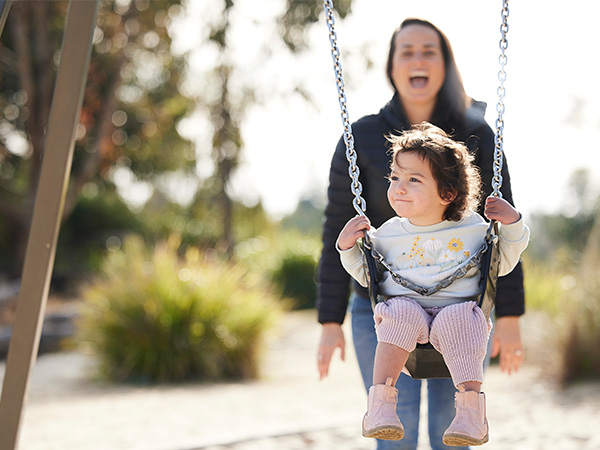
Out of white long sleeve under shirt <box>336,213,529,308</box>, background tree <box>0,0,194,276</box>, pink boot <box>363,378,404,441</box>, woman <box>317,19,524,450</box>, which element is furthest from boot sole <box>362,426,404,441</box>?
background tree <box>0,0,194,276</box>

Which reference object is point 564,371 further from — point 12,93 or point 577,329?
point 12,93

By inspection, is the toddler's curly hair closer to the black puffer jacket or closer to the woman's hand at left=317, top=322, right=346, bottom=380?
the black puffer jacket

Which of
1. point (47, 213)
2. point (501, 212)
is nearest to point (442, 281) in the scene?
point (501, 212)

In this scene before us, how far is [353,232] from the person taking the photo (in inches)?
81.4

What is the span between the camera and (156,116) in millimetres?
16438

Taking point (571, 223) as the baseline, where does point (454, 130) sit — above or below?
below

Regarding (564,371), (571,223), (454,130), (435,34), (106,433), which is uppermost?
(571,223)

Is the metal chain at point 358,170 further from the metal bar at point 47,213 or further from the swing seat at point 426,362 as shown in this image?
the metal bar at point 47,213

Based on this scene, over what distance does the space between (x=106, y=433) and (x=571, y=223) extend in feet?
63.5

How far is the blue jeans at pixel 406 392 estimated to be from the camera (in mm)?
2332

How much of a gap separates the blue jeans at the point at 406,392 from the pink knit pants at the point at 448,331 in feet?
1.31

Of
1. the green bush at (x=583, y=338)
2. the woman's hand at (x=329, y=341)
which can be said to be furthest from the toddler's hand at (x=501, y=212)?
the green bush at (x=583, y=338)

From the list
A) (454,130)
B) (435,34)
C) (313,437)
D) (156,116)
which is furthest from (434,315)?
(156,116)

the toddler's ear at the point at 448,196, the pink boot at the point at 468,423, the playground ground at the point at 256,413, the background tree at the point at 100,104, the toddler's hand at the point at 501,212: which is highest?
the background tree at the point at 100,104
